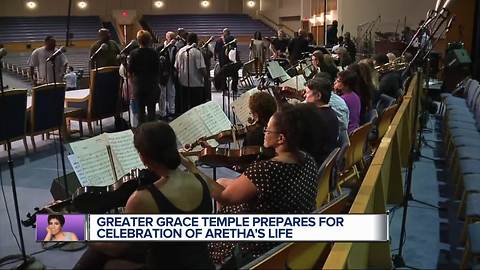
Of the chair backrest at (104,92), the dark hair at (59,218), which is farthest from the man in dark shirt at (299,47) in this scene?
the dark hair at (59,218)

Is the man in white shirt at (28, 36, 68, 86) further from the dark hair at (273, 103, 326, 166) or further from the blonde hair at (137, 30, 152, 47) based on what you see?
the dark hair at (273, 103, 326, 166)

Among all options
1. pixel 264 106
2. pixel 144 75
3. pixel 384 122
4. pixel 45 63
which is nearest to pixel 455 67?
pixel 384 122

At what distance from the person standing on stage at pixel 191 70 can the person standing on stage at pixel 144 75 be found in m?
1.19

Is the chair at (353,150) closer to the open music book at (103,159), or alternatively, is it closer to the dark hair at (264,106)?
the dark hair at (264,106)

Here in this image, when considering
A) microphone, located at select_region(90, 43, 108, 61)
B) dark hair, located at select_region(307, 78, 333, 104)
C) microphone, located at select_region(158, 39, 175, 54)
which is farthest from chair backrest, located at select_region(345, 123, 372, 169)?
microphone, located at select_region(158, 39, 175, 54)

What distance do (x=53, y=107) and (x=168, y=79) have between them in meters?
2.39

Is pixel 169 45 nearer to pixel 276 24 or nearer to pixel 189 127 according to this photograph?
pixel 189 127

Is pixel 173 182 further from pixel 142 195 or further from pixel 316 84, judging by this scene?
pixel 316 84

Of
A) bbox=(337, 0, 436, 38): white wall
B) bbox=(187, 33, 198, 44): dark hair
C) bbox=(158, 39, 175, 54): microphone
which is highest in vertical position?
bbox=(337, 0, 436, 38): white wall

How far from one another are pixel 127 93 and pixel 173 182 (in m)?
5.55

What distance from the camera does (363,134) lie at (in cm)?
391

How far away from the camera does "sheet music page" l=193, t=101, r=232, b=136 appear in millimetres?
3576

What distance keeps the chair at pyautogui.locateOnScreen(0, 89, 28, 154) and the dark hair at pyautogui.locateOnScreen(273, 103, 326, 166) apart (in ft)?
12.8

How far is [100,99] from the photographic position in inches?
272
